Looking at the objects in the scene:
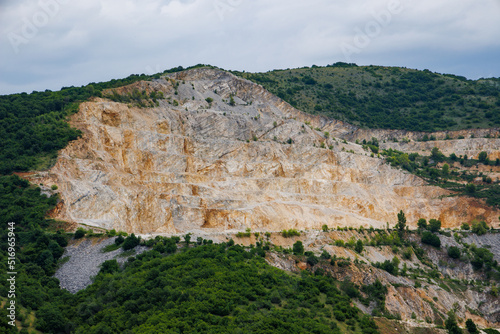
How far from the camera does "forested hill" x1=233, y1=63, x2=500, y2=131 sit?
135 meters

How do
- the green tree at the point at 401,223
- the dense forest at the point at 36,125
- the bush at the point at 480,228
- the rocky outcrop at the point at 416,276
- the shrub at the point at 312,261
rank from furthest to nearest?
the bush at the point at 480,228 < the green tree at the point at 401,223 < the dense forest at the point at 36,125 < the shrub at the point at 312,261 < the rocky outcrop at the point at 416,276

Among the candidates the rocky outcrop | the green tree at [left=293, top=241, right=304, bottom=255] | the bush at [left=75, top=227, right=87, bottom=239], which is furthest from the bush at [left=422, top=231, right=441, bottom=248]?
the bush at [left=75, top=227, right=87, bottom=239]

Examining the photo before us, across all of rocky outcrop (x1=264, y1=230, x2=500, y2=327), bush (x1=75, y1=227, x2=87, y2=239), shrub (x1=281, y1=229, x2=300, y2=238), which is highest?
bush (x1=75, y1=227, x2=87, y2=239)

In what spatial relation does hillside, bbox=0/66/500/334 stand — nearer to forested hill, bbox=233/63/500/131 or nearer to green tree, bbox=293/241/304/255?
green tree, bbox=293/241/304/255

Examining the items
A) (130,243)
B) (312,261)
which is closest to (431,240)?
(312,261)

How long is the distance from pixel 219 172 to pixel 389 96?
2903 inches

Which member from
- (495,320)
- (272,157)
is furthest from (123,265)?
(495,320)

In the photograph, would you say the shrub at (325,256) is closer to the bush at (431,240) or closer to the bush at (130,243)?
the bush at (130,243)

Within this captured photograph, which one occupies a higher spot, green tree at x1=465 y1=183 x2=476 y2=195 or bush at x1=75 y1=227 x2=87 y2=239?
bush at x1=75 y1=227 x2=87 y2=239

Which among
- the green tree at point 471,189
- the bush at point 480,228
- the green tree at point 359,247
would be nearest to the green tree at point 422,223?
the bush at point 480,228

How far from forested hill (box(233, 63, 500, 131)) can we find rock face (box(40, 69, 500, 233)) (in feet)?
76.9

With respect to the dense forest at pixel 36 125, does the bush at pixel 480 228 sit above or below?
below

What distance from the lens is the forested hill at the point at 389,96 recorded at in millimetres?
134625

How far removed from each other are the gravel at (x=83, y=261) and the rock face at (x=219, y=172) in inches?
221
